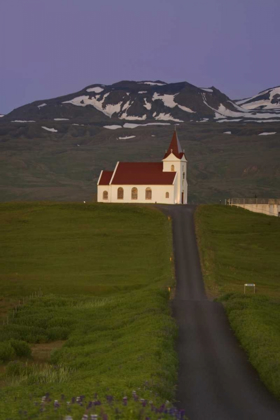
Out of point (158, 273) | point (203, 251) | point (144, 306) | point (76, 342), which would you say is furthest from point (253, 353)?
point (203, 251)

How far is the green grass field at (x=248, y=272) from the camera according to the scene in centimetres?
2320

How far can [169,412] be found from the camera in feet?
45.2

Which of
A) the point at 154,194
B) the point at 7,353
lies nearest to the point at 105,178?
the point at 154,194

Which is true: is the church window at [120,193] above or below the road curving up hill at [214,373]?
above

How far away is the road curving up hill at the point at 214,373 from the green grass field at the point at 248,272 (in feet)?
1.36

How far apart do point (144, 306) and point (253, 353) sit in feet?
39.0

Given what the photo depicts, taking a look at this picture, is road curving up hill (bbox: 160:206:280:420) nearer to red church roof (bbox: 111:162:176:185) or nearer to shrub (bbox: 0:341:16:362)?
shrub (bbox: 0:341:16:362)

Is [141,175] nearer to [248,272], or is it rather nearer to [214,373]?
[248,272]

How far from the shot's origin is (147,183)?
85.4 metres

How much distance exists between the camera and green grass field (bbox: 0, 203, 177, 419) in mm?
17359

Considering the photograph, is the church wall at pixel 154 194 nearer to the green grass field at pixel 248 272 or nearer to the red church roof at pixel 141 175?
the red church roof at pixel 141 175

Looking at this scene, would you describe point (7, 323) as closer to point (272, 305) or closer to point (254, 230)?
point (272, 305)

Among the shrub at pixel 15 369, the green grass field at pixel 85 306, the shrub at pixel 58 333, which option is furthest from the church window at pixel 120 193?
the shrub at pixel 15 369

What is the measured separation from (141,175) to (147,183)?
1.84m
